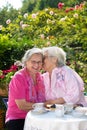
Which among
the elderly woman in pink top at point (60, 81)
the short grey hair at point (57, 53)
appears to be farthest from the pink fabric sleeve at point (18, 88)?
the short grey hair at point (57, 53)

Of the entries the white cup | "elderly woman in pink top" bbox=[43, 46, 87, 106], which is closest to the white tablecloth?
the white cup

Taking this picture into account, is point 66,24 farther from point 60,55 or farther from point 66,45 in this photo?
point 60,55

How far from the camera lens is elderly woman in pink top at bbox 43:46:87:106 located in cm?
479

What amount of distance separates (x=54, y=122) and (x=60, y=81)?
104 centimetres

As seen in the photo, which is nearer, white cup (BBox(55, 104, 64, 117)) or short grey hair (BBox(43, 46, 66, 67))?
white cup (BBox(55, 104, 64, 117))

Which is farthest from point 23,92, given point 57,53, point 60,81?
point 57,53

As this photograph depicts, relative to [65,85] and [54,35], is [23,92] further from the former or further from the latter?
[54,35]

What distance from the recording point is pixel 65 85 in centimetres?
486

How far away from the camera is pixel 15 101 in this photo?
4.57 meters

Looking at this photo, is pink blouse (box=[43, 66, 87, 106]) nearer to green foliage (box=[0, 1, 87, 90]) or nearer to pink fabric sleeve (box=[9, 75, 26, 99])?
pink fabric sleeve (box=[9, 75, 26, 99])

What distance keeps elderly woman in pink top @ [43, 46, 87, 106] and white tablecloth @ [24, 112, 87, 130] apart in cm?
69

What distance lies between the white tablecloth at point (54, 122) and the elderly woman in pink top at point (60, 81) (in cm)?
69

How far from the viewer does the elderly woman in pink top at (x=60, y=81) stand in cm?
479

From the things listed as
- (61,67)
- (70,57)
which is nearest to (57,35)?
(70,57)
